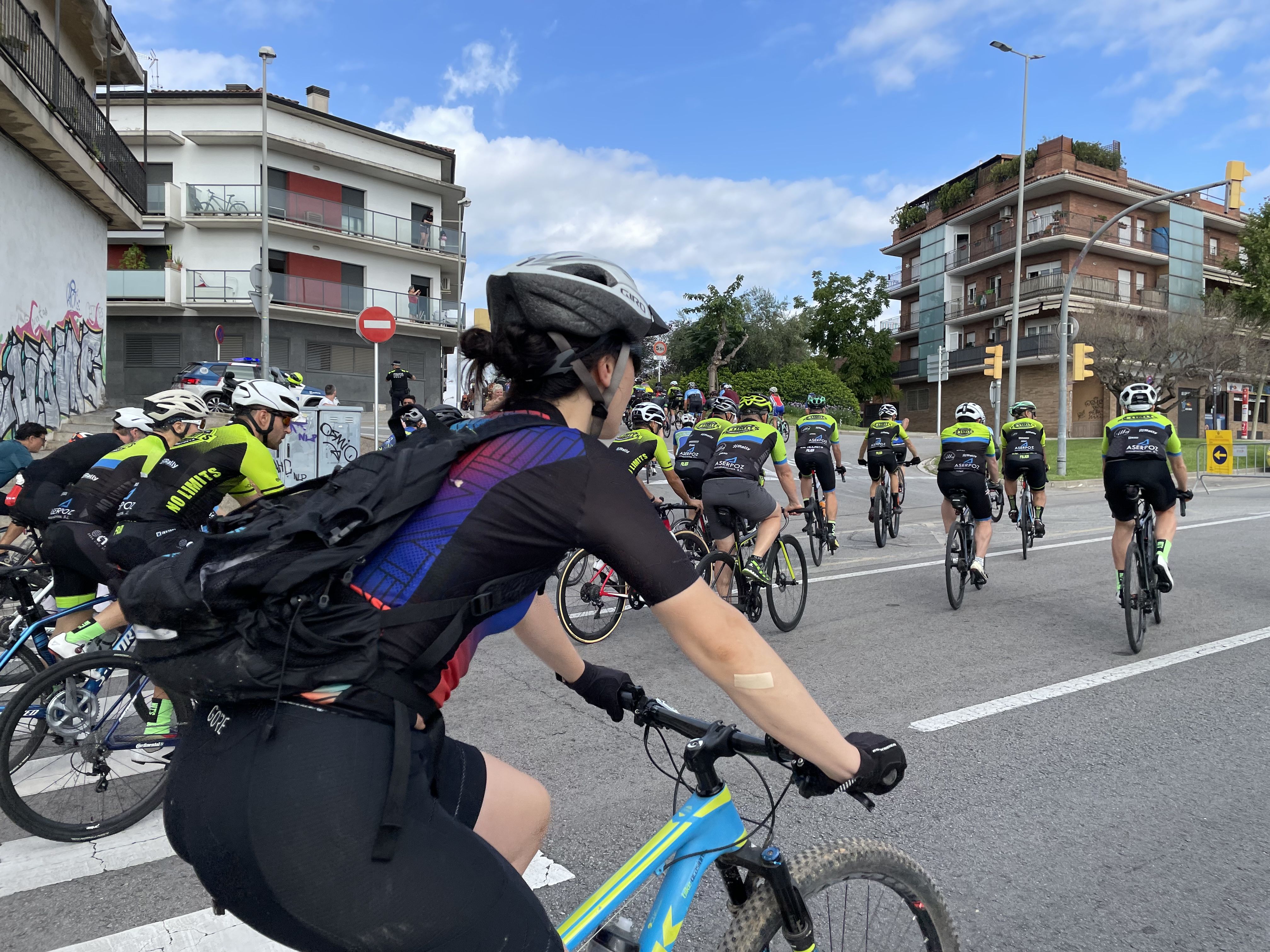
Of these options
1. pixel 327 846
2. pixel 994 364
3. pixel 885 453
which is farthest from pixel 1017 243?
pixel 327 846

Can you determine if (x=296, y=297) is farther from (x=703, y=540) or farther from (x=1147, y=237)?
(x=1147, y=237)

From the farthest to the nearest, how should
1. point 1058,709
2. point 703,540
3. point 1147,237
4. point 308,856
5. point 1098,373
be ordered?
point 1147,237
point 1098,373
point 703,540
point 1058,709
point 308,856

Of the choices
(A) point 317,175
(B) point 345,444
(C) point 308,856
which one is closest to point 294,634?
(C) point 308,856

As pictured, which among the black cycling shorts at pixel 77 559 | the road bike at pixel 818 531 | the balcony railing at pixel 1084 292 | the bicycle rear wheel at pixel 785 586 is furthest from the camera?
the balcony railing at pixel 1084 292

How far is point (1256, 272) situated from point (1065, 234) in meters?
9.19

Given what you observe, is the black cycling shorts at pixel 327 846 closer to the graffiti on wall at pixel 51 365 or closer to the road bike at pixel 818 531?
the road bike at pixel 818 531

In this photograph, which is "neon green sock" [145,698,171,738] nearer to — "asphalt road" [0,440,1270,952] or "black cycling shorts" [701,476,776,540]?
"asphalt road" [0,440,1270,952]

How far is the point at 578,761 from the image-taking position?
4340mm

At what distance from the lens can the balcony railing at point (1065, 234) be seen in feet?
156

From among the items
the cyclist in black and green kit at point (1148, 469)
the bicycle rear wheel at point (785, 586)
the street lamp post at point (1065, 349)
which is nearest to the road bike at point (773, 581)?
the bicycle rear wheel at point (785, 586)

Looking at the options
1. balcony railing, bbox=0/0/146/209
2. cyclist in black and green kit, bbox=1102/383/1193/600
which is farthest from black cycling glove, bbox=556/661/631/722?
balcony railing, bbox=0/0/146/209

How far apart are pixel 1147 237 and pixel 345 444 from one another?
5119cm

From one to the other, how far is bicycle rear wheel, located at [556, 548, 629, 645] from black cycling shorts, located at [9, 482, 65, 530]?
362 cm

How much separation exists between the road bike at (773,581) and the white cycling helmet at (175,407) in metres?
3.93
